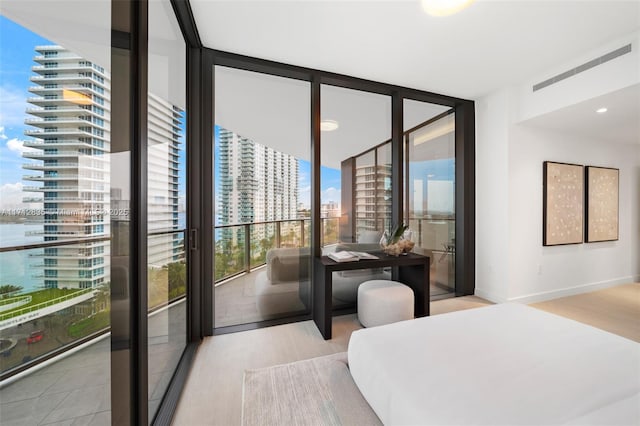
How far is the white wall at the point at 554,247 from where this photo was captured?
328 centimetres

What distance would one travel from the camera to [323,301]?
246 cm

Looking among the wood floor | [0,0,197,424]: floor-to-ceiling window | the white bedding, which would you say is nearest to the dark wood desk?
the wood floor

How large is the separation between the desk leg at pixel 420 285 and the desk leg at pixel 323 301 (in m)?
1.10

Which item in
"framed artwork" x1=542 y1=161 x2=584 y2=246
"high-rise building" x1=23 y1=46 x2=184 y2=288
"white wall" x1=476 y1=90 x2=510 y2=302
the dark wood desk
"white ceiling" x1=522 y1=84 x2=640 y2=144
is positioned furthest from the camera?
"framed artwork" x1=542 y1=161 x2=584 y2=246

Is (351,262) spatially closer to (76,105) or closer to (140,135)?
(140,135)

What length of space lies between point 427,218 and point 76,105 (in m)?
3.57

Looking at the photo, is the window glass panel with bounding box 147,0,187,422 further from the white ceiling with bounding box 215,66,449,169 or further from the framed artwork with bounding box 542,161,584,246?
the framed artwork with bounding box 542,161,584,246

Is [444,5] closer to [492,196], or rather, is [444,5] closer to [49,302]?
[49,302]

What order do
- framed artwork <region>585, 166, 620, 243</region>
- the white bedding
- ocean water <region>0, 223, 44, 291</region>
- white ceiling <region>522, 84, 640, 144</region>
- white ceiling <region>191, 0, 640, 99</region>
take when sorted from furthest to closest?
framed artwork <region>585, 166, 620, 243</region> < white ceiling <region>522, 84, 640, 144</region> < white ceiling <region>191, 0, 640, 99</region> < the white bedding < ocean water <region>0, 223, 44, 291</region>

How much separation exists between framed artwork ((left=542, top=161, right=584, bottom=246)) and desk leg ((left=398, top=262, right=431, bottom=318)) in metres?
1.94

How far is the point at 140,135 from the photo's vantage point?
1.17 metres

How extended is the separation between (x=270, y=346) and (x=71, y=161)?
6.68ft

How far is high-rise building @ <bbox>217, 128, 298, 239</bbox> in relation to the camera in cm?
256

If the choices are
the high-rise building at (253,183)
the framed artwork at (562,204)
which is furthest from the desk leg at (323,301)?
the framed artwork at (562,204)
